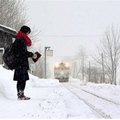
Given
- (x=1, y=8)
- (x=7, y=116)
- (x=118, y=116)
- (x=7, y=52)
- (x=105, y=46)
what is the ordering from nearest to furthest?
(x=7, y=116)
(x=118, y=116)
(x=7, y=52)
(x=1, y=8)
(x=105, y=46)

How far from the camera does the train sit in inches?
1909

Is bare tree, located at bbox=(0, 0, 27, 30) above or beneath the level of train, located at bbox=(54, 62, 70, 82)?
above

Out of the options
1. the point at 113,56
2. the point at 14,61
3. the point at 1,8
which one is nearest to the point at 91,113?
the point at 14,61

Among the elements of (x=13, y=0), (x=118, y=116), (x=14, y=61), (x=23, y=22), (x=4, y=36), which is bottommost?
(x=118, y=116)

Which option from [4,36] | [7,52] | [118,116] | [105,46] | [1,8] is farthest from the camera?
[105,46]

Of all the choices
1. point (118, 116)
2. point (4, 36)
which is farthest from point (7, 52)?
point (4, 36)

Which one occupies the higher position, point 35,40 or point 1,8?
point 1,8

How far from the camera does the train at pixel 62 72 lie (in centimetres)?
4850

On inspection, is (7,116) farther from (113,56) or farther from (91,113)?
(113,56)

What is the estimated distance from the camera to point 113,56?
4559 cm

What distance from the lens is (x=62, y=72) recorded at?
4903 centimetres

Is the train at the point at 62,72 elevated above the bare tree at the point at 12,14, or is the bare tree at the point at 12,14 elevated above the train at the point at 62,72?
the bare tree at the point at 12,14

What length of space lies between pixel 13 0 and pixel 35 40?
6.90m

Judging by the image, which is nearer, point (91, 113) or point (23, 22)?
point (91, 113)
